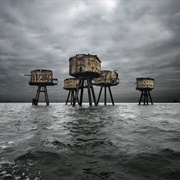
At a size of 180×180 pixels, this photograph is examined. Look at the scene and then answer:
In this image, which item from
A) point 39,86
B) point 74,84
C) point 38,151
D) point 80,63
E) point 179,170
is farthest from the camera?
point 74,84

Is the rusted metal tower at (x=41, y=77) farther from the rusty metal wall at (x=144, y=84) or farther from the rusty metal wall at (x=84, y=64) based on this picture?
the rusty metal wall at (x=144, y=84)

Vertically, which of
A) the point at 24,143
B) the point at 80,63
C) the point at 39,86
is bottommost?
the point at 24,143

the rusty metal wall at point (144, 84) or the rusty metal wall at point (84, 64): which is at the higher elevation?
the rusty metal wall at point (84, 64)

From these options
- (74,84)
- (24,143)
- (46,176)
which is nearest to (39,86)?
(74,84)

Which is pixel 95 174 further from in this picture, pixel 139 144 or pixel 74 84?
pixel 74 84

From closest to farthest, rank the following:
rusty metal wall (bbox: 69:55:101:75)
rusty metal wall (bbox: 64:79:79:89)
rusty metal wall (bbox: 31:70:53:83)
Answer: rusty metal wall (bbox: 69:55:101:75), rusty metal wall (bbox: 31:70:53:83), rusty metal wall (bbox: 64:79:79:89)

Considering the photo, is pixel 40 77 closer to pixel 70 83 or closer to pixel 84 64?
pixel 70 83

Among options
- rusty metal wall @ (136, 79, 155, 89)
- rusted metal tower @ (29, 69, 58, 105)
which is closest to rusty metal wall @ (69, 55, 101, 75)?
rusted metal tower @ (29, 69, 58, 105)

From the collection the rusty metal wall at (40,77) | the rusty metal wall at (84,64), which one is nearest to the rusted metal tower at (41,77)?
the rusty metal wall at (40,77)

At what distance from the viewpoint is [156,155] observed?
10.8ft

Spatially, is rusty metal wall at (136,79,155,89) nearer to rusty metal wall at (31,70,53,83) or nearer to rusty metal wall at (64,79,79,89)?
rusty metal wall at (64,79,79,89)

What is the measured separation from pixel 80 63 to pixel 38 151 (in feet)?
76.2

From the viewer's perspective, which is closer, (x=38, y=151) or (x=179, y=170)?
(x=179, y=170)

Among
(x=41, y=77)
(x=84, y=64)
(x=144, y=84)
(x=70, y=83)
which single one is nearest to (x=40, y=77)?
(x=41, y=77)
